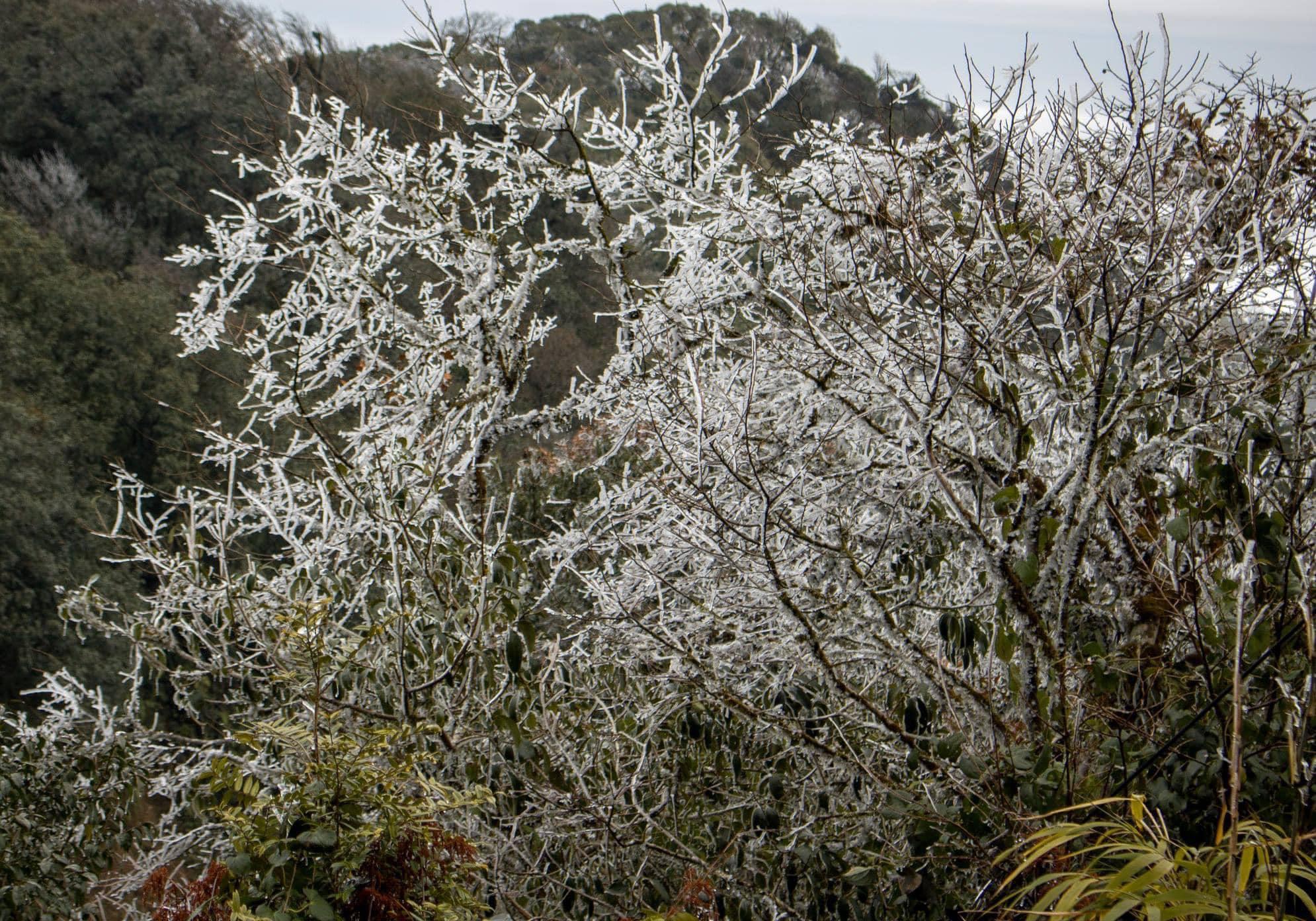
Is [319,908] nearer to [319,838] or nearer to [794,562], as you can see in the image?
[319,838]

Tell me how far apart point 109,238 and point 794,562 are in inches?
773

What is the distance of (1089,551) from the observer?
279 cm

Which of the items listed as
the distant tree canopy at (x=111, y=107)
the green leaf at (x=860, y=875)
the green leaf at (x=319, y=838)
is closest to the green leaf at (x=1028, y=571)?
the green leaf at (x=860, y=875)

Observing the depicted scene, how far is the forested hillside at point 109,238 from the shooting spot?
39.2ft

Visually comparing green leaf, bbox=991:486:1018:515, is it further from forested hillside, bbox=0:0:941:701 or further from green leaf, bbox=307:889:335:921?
forested hillside, bbox=0:0:941:701

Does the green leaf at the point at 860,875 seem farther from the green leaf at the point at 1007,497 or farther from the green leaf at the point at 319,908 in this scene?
the green leaf at the point at 319,908

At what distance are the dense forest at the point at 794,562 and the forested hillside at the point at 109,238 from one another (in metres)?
2.92

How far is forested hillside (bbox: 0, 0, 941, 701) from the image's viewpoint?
11953mm

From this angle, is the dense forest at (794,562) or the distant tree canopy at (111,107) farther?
the distant tree canopy at (111,107)

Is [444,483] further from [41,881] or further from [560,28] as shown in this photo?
[560,28]

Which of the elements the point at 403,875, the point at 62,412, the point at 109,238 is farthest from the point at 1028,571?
the point at 109,238

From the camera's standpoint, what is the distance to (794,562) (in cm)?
327

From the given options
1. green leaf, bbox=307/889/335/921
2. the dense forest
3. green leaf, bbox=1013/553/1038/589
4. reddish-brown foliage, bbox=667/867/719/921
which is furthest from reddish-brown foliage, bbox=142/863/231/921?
green leaf, bbox=1013/553/1038/589

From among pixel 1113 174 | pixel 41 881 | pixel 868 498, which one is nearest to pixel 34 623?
pixel 41 881
